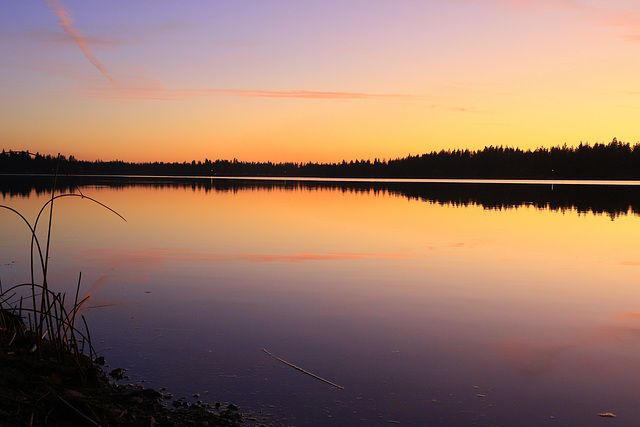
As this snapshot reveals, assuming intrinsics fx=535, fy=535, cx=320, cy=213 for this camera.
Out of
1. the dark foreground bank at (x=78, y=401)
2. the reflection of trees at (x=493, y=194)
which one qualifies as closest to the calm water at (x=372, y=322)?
the dark foreground bank at (x=78, y=401)

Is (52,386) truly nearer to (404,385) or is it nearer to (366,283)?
(404,385)

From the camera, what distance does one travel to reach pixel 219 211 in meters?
38.8

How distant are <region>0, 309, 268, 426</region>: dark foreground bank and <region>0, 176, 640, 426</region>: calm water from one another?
47 cm

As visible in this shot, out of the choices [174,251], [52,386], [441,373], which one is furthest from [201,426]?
[174,251]

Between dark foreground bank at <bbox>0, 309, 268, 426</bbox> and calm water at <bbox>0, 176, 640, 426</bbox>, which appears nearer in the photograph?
dark foreground bank at <bbox>0, 309, 268, 426</bbox>

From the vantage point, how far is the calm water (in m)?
7.30

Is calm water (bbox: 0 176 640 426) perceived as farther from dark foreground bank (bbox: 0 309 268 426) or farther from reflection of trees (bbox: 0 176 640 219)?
reflection of trees (bbox: 0 176 640 219)

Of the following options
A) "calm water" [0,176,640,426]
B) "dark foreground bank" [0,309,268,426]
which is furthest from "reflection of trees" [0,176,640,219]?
"dark foreground bank" [0,309,268,426]

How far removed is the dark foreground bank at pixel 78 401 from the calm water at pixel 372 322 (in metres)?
0.47

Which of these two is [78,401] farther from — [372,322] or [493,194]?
[493,194]

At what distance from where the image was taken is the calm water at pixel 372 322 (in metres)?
7.30

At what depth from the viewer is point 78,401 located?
19.5ft

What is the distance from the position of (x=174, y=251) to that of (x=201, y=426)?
14.3 meters

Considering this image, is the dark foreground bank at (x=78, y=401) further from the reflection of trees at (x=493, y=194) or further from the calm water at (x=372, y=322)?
the reflection of trees at (x=493, y=194)
